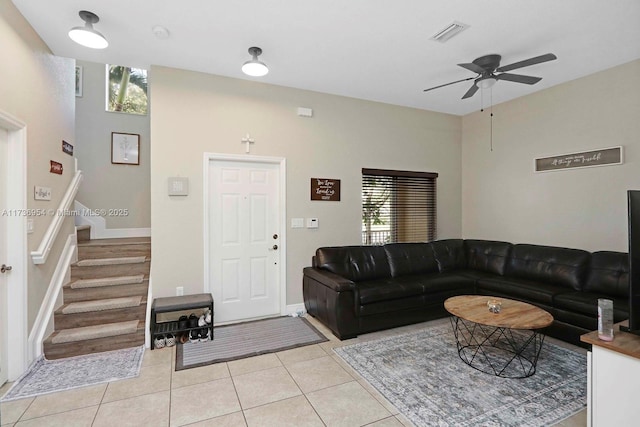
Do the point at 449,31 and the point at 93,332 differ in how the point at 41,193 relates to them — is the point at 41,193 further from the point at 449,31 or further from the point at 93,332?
the point at 449,31

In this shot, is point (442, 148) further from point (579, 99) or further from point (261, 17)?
point (261, 17)

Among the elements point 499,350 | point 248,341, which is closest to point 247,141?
point 248,341

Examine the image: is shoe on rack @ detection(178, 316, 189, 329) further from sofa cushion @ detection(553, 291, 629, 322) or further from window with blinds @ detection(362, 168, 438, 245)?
sofa cushion @ detection(553, 291, 629, 322)

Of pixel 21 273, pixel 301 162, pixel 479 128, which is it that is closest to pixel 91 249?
pixel 21 273

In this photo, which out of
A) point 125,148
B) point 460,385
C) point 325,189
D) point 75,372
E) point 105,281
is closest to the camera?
point 460,385

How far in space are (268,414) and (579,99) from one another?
4908 mm

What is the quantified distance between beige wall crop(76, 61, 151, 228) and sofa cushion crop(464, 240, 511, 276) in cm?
538

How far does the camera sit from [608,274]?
3240 mm

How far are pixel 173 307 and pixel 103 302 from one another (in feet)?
2.86

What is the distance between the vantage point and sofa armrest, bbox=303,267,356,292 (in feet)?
10.7

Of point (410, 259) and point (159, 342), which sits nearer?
point (159, 342)

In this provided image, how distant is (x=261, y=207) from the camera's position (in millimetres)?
3967

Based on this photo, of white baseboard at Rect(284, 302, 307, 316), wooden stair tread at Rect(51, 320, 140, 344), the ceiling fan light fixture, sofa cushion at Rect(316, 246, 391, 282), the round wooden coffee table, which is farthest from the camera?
white baseboard at Rect(284, 302, 307, 316)

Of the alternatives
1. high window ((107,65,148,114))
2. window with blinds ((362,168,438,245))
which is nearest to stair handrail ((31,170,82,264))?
high window ((107,65,148,114))
